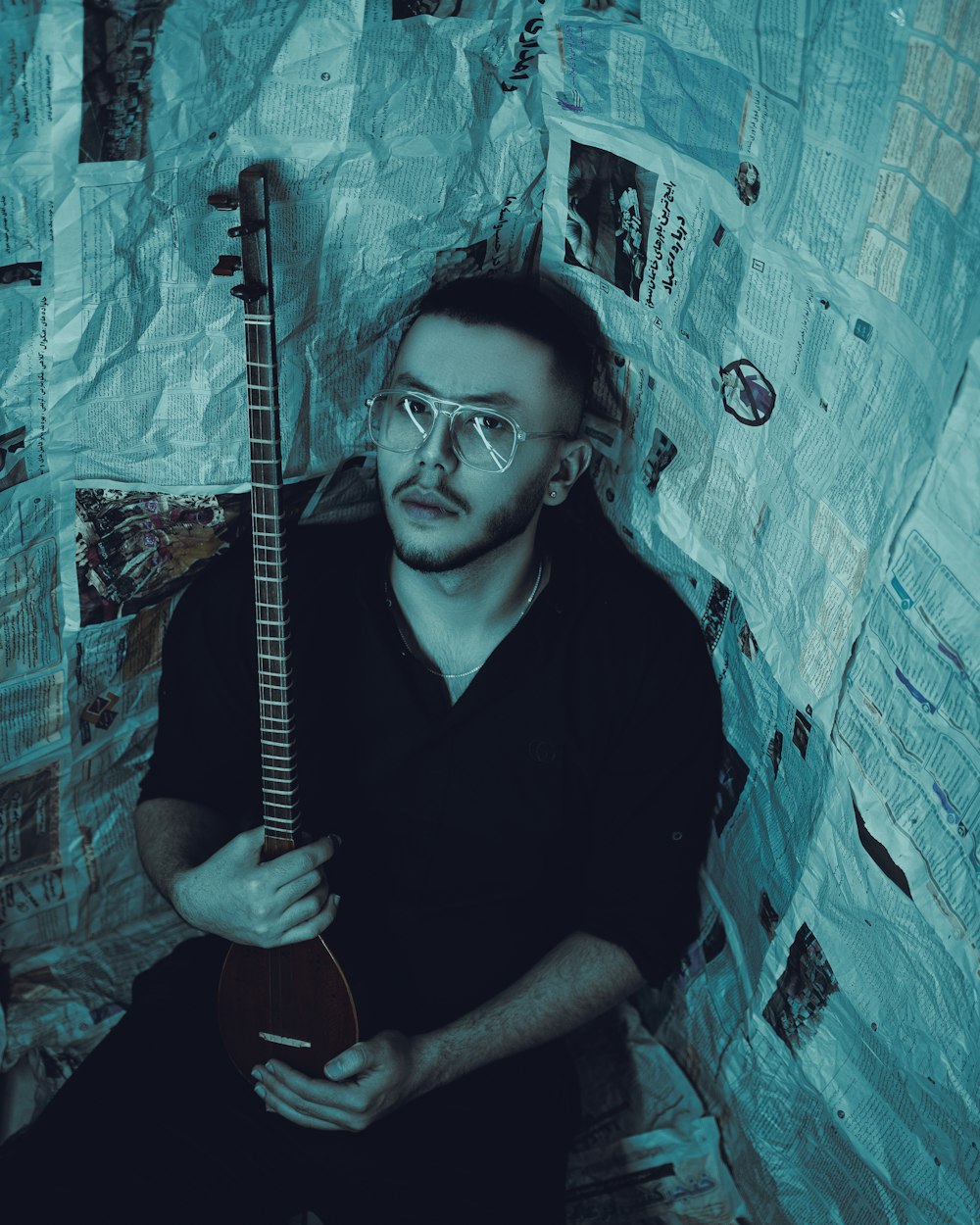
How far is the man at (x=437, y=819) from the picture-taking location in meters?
1.18

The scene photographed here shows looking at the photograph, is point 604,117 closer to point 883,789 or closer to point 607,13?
point 607,13

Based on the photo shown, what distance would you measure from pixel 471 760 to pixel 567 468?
41 cm

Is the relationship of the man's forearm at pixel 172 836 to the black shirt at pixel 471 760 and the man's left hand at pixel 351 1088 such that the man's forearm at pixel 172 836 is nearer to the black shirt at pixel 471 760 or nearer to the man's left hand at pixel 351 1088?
the black shirt at pixel 471 760

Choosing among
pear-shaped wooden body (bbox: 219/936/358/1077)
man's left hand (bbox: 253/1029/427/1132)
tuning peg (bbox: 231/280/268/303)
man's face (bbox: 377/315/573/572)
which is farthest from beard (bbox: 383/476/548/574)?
man's left hand (bbox: 253/1029/427/1132)

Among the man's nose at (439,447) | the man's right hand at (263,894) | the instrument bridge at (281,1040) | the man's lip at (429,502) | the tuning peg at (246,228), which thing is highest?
the tuning peg at (246,228)

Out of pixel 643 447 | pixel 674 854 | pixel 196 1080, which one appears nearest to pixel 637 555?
pixel 643 447

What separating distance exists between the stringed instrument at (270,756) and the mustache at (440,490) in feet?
0.56

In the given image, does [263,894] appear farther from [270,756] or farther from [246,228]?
[246,228]

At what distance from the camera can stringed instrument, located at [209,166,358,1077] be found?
1.02 meters

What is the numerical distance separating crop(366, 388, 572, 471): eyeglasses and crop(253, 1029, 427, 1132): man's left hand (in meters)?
0.73

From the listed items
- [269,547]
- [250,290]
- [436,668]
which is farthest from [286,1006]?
[250,290]

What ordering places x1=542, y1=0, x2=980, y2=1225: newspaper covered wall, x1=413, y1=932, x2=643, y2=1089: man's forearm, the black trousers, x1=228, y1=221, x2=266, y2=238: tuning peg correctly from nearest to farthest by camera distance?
x1=542, y1=0, x2=980, y2=1225: newspaper covered wall, x1=228, y1=221, x2=266, y2=238: tuning peg, the black trousers, x1=413, y1=932, x2=643, y2=1089: man's forearm

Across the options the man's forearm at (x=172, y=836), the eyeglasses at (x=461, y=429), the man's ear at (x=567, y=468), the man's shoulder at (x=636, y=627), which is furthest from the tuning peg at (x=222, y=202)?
the man's forearm at (x=172, y=836)

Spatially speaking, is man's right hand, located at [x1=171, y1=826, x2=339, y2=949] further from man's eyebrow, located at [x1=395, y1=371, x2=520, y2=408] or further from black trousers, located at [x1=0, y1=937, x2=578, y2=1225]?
man's eyebrow, located at [x1=395, y1=371, x2=520, y2=408]
